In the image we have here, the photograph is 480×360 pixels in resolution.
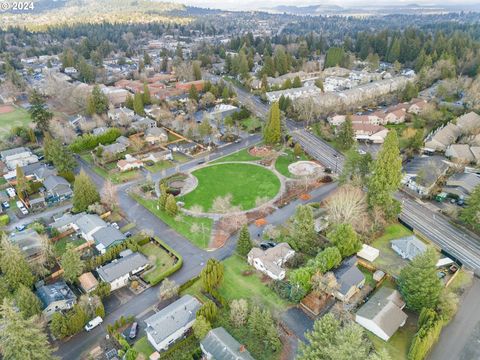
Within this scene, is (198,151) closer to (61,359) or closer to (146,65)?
(61,359)

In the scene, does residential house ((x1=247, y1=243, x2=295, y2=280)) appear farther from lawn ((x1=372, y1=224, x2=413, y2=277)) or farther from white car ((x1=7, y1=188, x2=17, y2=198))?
white car ((x1=7, y1=188, x2=17, y2=198))

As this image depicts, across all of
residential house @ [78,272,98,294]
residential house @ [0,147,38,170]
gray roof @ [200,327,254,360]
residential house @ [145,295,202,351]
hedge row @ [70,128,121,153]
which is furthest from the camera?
hedge row @ [70,128,121,153]

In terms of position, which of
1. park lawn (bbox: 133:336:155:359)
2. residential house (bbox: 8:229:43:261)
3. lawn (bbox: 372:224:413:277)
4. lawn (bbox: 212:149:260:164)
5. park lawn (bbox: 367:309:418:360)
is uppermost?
residential house (bbox: 8:229:43:261)

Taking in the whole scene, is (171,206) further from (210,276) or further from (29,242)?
(29,242)

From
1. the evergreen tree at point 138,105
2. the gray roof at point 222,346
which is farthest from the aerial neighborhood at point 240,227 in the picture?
the evergreen tree at point 138,105

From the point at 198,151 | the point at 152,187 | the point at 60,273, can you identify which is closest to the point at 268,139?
the point at 198,151

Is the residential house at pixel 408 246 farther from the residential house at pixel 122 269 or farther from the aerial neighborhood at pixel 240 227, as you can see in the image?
the residential house at pixel 122 269

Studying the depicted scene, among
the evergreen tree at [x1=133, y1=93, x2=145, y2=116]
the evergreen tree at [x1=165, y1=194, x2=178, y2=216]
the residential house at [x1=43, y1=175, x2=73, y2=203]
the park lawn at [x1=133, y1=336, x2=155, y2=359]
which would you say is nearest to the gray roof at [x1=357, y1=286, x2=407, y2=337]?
the park lawn at [x1=133, y1=336, x2=155, y2=359]
